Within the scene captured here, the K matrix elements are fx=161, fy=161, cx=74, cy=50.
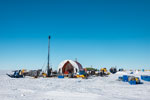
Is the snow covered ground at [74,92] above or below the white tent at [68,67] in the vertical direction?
below

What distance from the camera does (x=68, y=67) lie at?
32.0 m

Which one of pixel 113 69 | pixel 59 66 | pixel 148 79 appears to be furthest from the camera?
pixel 113 69

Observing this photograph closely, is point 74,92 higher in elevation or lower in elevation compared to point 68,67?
lower

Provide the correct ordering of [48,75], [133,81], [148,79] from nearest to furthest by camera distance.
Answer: [133,81], [148,79], [48,75]

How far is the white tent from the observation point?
100ft

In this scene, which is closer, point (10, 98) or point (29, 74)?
point (10, 98)

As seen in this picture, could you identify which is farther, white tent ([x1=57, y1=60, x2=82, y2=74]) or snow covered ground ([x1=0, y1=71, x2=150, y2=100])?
white tent ([x1=57, y1=60, x2=82, y2=74])

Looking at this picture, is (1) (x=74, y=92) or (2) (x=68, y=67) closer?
(1) (x=74, y=92)

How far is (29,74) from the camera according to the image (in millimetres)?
28531

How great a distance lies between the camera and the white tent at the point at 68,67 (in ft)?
100

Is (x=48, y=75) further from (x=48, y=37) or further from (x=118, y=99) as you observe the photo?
(x=118, y=99)

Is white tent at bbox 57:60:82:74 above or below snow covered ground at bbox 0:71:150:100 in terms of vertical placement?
above

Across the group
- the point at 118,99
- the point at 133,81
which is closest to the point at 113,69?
the point at 133,81

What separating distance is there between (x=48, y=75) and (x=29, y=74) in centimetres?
503
